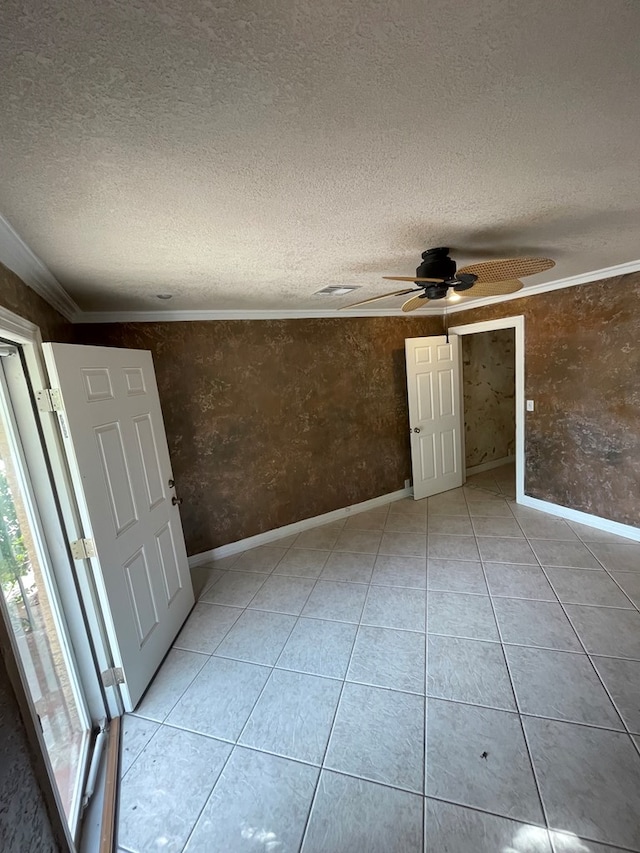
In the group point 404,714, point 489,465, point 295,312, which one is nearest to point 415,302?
point 295,312

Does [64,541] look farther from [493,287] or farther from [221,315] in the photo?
[493,287]

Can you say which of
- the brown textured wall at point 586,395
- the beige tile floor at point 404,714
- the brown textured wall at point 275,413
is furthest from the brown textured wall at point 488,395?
the beige tile floor at point 404,714

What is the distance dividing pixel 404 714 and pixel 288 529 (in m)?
2.12

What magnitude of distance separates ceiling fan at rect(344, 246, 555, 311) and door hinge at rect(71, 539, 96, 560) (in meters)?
1.88

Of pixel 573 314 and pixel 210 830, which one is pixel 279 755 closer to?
pixel 210 830

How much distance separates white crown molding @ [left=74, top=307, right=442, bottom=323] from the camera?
279cm

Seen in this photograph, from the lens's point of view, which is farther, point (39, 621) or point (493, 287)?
point (493, 287)

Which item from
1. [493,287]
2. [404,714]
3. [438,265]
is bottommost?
[404,714]

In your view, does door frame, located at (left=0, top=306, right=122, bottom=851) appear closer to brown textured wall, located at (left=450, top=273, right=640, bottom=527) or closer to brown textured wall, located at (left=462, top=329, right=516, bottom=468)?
brown textured wall, located at (left=450, top=273, right=640, bottom=527)

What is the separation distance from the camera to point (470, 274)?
1668mm

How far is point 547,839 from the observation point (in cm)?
118

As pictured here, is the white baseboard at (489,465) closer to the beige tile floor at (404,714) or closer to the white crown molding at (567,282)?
the beige tile floor at (404,714)

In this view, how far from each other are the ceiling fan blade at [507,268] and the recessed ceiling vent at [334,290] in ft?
3.47

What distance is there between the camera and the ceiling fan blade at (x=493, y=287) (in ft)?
6.05
